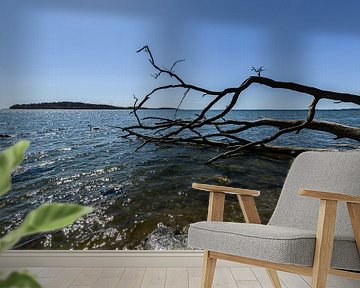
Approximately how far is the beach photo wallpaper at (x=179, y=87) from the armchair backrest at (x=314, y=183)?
788mm

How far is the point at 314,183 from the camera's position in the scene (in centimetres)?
238

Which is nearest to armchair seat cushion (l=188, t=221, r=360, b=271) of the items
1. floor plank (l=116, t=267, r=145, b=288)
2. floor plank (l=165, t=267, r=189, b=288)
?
floor plank (l=165, t=267, r=189, b=288)

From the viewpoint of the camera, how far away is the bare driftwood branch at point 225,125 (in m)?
3.34

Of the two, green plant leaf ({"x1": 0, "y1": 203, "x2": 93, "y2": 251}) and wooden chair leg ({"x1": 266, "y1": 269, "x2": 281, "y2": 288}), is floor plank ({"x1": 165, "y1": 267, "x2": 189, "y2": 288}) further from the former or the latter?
green plant leaf ({"x1": 0, "y1": 203, "x2": 93, "y2": 251})

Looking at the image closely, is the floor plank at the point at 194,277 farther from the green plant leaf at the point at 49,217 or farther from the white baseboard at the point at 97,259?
the green plant leaf at the point at 49,217

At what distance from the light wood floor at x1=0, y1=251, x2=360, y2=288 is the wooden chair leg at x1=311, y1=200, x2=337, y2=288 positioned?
35.8 inches

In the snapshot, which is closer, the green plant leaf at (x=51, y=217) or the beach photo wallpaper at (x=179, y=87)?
the green plant leaf at (x=51, y=217)

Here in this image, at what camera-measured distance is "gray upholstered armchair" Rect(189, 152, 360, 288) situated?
1789 millimetres

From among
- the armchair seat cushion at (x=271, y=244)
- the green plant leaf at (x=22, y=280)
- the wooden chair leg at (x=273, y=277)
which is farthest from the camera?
the wooden chair leg at (x=273, y=277)

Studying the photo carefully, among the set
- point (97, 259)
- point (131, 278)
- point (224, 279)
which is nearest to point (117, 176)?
point (97, 259)

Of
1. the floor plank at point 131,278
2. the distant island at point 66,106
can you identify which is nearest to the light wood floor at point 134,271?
the floor plank at point 131,278

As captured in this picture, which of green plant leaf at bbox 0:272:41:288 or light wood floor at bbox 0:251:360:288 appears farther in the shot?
light wood floor at bbox 0:251:360:288

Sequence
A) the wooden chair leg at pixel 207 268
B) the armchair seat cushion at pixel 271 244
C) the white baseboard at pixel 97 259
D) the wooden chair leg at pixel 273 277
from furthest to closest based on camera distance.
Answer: the white baseboard at pixel 97 259, the wooden chair leg at pixel 273 277, the wooden chair leg at pixel 207 268, the armchair seat cushion at pixel 271 244

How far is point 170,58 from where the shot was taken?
336 cm
